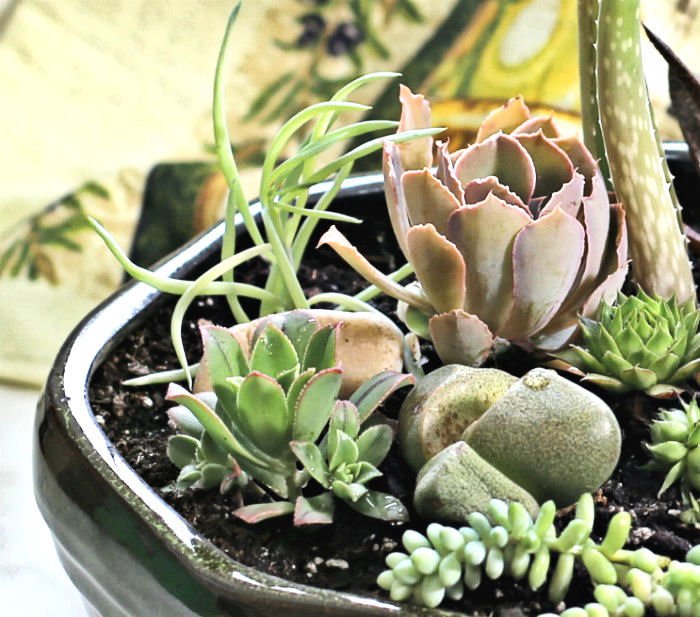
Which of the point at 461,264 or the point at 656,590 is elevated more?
the point at 461,264

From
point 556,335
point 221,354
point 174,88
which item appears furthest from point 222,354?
point 174,88

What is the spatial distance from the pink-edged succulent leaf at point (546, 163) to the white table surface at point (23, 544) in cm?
53

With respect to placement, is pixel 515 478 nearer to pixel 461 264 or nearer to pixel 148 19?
pixel 461 264

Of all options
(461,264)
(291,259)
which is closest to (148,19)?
(291,259)

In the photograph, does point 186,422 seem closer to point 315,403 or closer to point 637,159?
point 315,403

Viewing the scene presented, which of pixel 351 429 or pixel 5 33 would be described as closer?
pixel 351 429

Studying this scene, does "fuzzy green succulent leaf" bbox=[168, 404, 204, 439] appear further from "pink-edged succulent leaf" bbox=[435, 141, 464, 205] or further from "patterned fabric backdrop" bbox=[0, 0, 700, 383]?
"patterned fabric backdrop" bbox=[0, 0, 700, 383]

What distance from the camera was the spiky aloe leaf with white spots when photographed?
2.05 ft

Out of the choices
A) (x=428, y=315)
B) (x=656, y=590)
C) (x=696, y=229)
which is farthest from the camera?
(x=696, y=229)

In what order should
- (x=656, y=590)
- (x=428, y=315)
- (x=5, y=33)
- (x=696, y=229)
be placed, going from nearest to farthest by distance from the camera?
(x=656, y=590) → (x=428, y=315) → (x=696, y=229) → (x=5, y=33)

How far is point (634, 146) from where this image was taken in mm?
650

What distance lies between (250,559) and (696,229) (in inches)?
18.0

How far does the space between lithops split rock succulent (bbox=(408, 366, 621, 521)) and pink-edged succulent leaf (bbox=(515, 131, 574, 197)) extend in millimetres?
129

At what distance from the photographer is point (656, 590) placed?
50 centimetres
